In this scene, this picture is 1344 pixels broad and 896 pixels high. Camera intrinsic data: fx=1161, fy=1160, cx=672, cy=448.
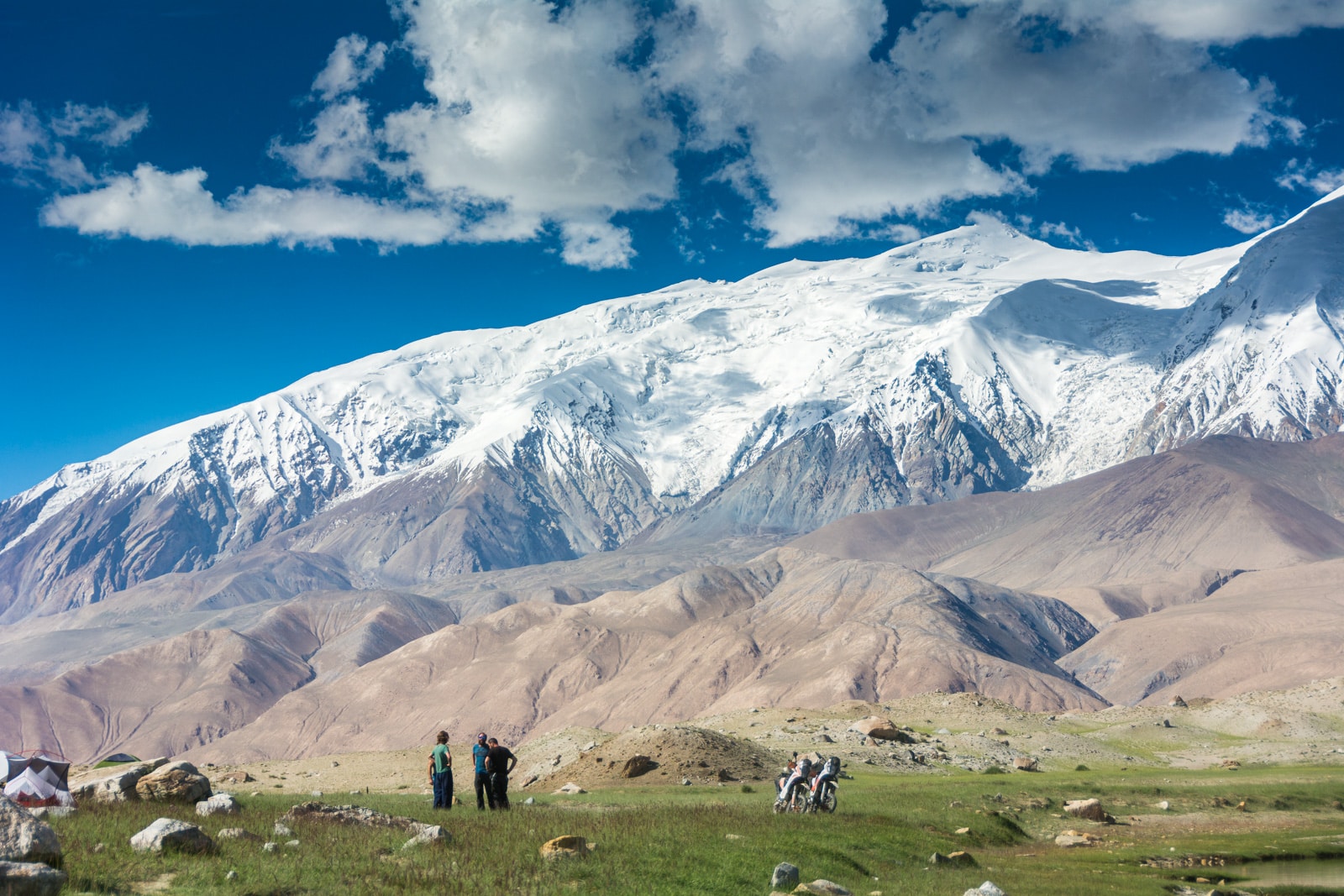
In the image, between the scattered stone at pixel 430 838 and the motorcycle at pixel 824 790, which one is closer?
the scattered stone at pixel 430 838

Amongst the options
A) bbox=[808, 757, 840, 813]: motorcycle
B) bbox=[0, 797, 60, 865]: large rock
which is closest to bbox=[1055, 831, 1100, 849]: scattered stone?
bbox=[808, 757, 840, 813]: motorcycle

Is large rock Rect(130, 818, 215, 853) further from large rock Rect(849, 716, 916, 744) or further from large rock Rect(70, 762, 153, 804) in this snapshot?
large rock Rect(849, 716, 916, 744)

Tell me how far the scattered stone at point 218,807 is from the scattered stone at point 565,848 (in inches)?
320

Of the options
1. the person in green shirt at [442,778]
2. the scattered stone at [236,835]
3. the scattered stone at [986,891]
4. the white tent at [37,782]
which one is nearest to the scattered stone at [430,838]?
the scattered stone at [236,835]

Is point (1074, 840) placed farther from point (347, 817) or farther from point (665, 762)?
point (347, 817)

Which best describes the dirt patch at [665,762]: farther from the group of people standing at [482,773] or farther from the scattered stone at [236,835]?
the scattered stone at [236,835]

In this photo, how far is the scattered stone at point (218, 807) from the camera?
2731cm

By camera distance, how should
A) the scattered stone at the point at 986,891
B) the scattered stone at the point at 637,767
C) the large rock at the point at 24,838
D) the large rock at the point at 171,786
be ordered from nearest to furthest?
the large rock at the point at 24,838 → the scattered stone at the point at 986,891 → the large rock at the point at 171,786 → the scattered stone at the point at 637,767

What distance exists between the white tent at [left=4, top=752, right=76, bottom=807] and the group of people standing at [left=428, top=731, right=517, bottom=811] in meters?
8.96

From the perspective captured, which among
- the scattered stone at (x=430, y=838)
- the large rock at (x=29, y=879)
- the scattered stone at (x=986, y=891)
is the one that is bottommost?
the scattered stone at (x=986, y=891)

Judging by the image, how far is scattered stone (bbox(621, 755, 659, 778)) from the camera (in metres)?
47.8

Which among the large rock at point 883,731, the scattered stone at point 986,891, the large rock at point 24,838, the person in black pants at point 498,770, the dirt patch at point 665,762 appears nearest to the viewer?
the large rock at point 24,838

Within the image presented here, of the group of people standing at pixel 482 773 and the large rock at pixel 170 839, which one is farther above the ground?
the large rock at pixel 170 839

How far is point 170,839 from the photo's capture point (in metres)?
22.3
